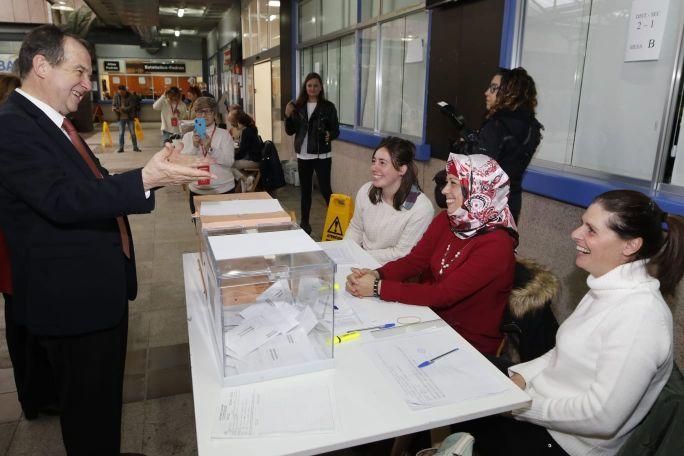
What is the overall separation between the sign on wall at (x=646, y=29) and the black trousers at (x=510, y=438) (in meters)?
1.87

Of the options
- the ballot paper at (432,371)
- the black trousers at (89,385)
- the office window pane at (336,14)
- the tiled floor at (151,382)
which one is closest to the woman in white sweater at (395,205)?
the ballot paper at (432,371)

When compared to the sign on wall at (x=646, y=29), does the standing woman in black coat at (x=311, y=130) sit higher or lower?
lower

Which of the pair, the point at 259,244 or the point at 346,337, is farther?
the point at 346,337

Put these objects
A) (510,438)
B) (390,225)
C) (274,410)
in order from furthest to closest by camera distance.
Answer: (390,225), (510,438), (274,410)

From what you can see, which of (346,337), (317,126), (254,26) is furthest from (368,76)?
(254,26)

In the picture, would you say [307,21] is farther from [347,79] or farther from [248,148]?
[248,148]

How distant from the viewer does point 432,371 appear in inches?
54.7

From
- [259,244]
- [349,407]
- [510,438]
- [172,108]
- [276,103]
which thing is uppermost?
[276,103]

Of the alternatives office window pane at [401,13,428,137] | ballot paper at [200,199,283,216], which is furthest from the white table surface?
office window pane at [401,13,428,137]

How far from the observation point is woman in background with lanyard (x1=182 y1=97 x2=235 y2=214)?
12.5 feet

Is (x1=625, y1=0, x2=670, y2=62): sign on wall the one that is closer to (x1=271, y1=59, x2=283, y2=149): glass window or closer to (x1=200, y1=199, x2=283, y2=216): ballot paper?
(x1=200, y1=199, x2=283, y2=216): ballot paper

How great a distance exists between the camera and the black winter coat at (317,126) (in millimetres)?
5062

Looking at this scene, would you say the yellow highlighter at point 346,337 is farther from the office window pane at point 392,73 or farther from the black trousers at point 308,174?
the office window pane at point 392,73

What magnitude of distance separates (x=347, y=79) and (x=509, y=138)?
4.10 meters
